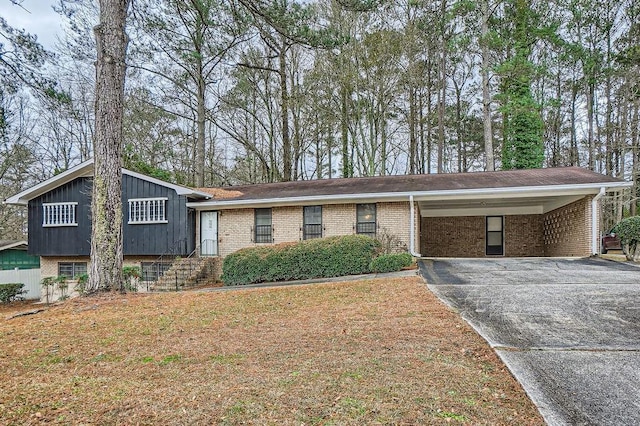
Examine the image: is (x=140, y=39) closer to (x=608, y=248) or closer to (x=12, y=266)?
(x=12, y=266)

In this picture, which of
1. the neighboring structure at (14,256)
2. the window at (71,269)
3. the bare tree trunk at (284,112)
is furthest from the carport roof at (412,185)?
the neighboring structure at (14,256)

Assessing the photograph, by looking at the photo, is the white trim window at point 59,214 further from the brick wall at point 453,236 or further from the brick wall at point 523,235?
the brick wall at point 523,235

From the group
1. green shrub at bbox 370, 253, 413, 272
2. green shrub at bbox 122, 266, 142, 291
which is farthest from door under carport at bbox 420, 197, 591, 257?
green shrub at bbox 122, 266, 142, 291

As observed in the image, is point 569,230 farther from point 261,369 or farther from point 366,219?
point 261,369

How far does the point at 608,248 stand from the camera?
748 inches

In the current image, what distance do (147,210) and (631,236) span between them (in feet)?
53.4

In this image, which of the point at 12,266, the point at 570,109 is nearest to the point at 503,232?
the point at 570,109

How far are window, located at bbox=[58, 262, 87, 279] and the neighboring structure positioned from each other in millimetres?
5066

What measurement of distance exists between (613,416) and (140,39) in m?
17.4

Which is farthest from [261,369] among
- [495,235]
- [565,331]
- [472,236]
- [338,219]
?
[495,235]

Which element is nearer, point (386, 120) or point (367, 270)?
point (367, 270)

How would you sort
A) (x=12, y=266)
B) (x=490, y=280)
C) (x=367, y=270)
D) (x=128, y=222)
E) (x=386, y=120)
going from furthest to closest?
(x=386, y=120) < (x=12, y=266) < (x=128, y=222) < (x=367, y=270) < (x=490, y=280)

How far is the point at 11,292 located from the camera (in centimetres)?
1795

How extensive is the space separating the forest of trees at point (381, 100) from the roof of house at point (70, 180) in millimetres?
3555
